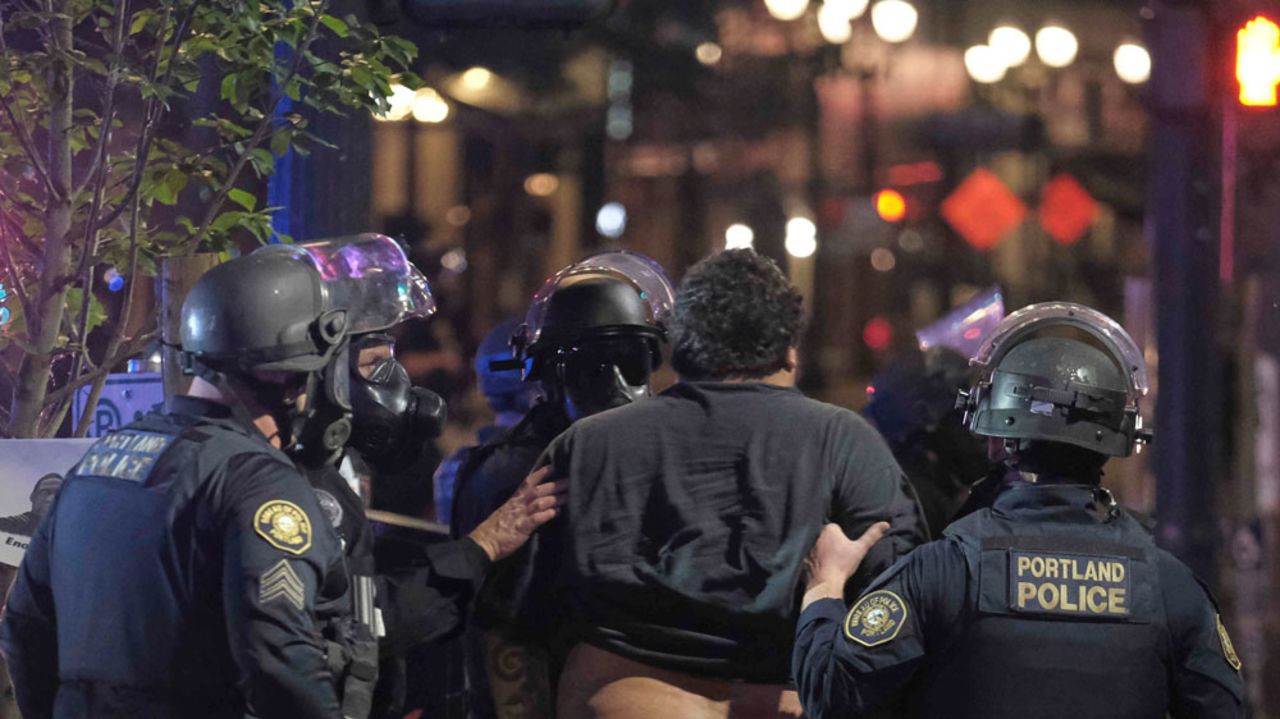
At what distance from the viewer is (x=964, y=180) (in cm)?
1652

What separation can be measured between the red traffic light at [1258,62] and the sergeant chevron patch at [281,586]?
6621 millimetres

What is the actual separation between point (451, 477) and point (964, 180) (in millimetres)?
10988

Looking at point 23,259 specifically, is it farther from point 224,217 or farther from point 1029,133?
point 1029,133

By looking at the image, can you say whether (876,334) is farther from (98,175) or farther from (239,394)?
(239,394)

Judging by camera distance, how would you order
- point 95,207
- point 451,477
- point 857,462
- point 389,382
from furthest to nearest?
point 451,477 → point 95,207 → point 389,382 → point 857,462

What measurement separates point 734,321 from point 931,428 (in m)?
2.17

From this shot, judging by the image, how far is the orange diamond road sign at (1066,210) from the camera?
53.1ft

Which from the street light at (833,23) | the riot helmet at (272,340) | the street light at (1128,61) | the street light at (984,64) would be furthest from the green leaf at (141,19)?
the street light at (1128,61)

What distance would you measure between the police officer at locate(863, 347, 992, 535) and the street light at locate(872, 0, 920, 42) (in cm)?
1034

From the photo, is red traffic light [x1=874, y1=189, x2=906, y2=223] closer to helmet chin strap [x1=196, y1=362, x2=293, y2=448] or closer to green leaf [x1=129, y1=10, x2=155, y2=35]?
green leaf [x1=129, y1=10, x2=155, y2=35]

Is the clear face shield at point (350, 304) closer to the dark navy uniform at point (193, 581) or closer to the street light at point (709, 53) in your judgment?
the dark navy uniform at point (193, 581)

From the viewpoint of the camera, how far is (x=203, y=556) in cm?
321

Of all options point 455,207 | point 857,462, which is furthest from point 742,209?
point 857,462

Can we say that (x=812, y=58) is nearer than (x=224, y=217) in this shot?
No
